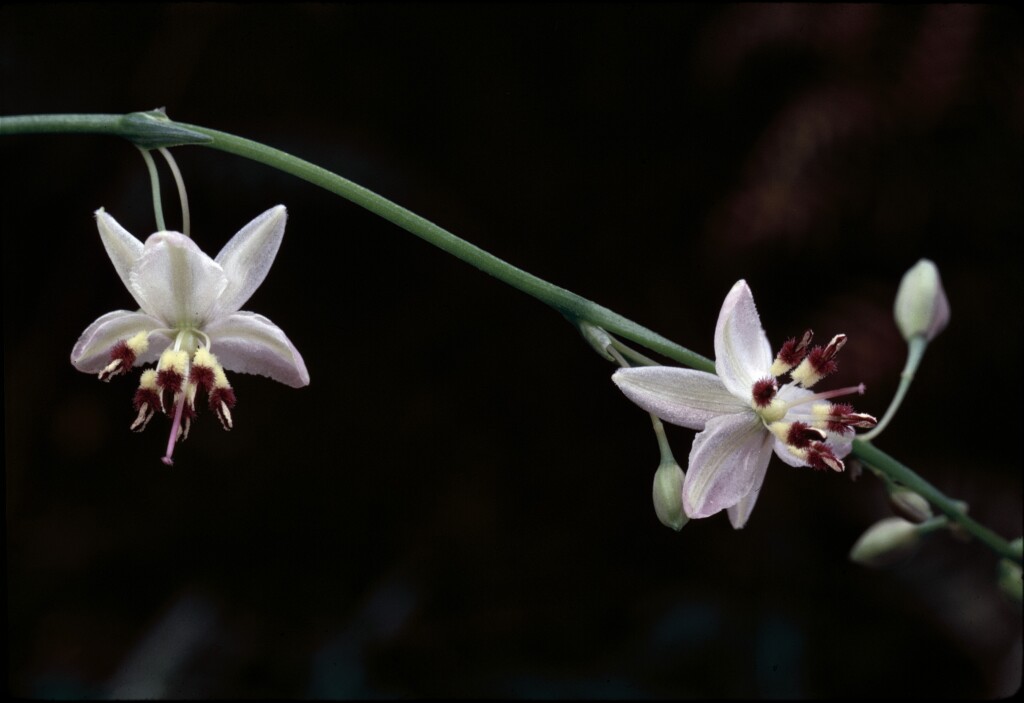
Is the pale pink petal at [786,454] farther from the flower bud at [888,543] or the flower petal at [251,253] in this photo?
the flower petal at [251,253]

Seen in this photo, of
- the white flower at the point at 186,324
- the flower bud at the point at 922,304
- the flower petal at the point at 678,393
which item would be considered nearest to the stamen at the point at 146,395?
the white flower at the point at 186,324

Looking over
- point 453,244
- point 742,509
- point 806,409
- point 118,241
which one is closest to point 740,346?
point 806,409

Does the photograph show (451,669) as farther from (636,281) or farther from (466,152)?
(466,152)

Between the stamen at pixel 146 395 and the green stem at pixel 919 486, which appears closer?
the stamen at pixel 146 395

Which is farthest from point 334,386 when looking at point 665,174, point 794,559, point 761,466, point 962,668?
point 962,668

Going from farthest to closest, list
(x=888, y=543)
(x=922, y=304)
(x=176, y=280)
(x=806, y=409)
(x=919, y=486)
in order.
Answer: (x=922, y=304) < (x=888, y=543) < (x=919, y=486) < (x=806, y=409) < (x=176, y=280)

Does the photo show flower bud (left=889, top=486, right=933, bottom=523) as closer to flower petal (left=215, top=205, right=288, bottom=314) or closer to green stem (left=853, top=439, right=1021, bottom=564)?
green stem (left=853, top=439, right=1021, bottom=564)

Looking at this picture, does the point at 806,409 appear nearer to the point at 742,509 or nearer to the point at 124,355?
the point at 742,509

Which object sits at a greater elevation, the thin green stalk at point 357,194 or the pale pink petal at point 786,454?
the thin green stalk at point 357,194
